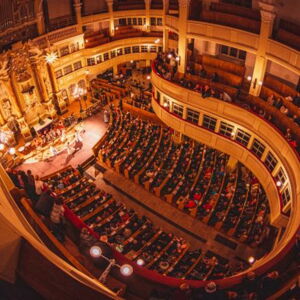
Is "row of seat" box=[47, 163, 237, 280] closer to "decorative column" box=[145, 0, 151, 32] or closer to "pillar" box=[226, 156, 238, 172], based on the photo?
"pillar" box=[226, 156, 238, 172]

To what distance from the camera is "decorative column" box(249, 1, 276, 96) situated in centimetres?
1547

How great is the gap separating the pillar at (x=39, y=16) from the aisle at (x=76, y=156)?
7843mm

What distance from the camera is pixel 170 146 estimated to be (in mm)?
22406

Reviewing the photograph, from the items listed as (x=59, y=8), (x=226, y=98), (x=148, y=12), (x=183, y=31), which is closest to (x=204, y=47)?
(x=183, y=31)

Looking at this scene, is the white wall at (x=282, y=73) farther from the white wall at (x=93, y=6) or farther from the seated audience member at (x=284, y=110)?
the white wall at (x=93, y=6)

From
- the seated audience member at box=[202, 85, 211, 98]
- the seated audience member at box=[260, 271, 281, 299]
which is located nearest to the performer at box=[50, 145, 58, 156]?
the seated audience member at box=[202, 85, 211, 98]

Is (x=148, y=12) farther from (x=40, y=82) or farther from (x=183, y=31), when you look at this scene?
(x=40, y=82)

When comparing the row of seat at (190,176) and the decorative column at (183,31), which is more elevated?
the decorative column at (183,31)

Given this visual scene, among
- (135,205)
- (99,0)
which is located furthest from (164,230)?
(99,0)

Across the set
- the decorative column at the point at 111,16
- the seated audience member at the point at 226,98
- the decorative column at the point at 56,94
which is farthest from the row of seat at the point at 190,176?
the decorative column at the point at 111,16

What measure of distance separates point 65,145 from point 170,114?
28.6 ft

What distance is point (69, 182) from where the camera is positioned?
20.5 m

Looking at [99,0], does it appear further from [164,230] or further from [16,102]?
[164,230]

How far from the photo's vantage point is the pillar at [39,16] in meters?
22.3
